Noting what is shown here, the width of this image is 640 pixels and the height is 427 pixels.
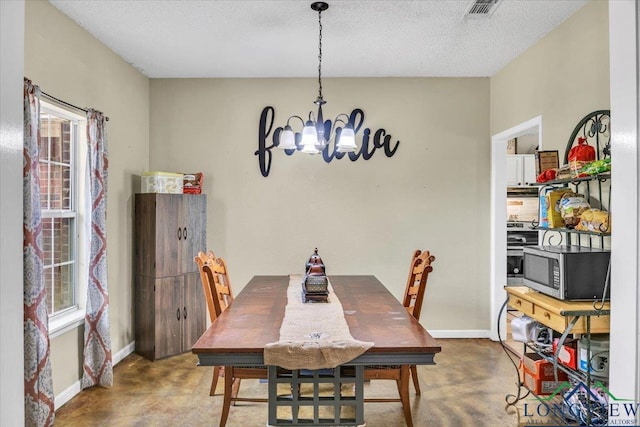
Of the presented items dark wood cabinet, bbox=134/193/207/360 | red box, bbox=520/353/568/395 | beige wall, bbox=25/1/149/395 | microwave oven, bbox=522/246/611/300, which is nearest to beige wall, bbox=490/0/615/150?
microwave oven, bbox=522/246/611/300

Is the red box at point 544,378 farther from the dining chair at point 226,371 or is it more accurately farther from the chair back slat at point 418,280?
the dining chair at point 226,371

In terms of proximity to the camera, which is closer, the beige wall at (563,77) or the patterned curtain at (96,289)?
the beige wall at (563,77)

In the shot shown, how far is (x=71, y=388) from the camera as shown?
339 centimetres

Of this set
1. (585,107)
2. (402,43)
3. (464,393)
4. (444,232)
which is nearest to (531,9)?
(585,107)

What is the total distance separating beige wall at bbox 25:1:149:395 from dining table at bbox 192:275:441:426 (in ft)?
5.35

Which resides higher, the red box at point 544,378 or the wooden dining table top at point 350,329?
the wooden dining table top at point 350,329

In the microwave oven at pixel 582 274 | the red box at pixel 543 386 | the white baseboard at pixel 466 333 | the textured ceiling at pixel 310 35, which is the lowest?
the white baseboard at pixel 466 333

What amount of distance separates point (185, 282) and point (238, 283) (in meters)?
0.64

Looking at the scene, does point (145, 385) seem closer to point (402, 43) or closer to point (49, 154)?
point (49, 154)

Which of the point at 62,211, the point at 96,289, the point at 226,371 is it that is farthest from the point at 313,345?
the point at 62,211

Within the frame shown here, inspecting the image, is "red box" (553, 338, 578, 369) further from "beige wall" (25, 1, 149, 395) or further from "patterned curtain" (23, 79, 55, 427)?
"beige wall" (25, 1, 149, 395)

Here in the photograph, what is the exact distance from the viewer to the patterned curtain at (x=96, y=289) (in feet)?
11.7

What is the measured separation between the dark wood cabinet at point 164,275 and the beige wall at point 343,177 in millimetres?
504

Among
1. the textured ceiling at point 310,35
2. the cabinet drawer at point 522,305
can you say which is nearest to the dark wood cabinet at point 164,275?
the textured ceiling at point 310,35
